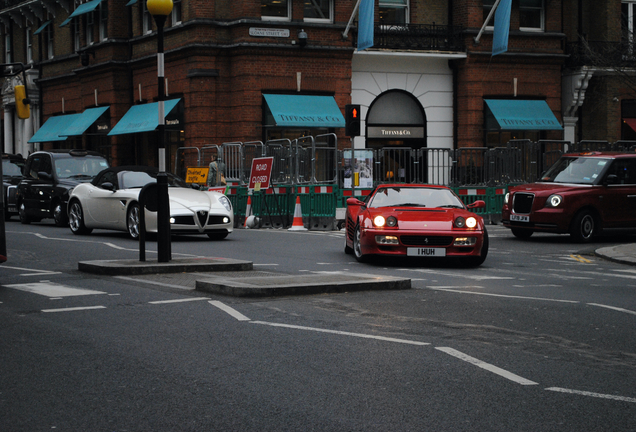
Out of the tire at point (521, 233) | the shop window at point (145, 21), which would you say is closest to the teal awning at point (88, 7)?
the shop window at point (145, 21)

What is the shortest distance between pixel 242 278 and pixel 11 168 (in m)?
19.1

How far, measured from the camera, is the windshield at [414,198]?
1439 cm

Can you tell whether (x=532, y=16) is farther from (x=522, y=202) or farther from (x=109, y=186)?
(x=109, y=186)

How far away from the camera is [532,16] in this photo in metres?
32.2

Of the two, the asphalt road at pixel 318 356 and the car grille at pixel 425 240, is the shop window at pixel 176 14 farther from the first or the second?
the asphalt road at pixel 318 356

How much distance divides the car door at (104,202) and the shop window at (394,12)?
14.8 metres

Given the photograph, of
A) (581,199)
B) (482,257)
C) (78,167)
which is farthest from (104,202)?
(581,199)

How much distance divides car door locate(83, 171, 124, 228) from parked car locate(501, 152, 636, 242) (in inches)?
317

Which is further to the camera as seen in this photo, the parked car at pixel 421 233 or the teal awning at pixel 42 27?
the teal awning at pixel 42 27

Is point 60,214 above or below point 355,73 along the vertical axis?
below

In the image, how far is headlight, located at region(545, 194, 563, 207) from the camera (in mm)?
18312

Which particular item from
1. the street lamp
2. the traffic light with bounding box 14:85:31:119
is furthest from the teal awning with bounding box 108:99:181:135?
the street lamp

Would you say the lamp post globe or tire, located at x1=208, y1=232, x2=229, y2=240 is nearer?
the lamp post globe

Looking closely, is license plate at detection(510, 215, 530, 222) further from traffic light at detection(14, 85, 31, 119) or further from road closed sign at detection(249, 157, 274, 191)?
traffic light at detection(14, 85, 31, 119)
